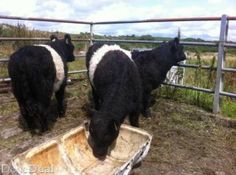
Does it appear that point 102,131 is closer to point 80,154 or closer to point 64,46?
point 80,154

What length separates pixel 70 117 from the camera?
7.09 metres

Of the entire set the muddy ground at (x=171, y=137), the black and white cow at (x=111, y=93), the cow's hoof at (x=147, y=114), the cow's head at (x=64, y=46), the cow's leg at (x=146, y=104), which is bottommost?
the muddy ground at (x=171, y=137)

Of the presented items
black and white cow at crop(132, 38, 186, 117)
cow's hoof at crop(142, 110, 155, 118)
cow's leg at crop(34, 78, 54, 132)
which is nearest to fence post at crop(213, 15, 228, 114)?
black and white cow at crop(132, 38, 186, 117)

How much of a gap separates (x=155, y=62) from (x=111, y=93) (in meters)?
2.40

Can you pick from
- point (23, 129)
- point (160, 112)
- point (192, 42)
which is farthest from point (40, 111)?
point (192, 42)

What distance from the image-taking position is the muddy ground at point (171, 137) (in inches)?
198

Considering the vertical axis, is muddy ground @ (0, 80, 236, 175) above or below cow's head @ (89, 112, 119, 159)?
below

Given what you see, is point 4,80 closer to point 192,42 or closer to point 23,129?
point 23,129

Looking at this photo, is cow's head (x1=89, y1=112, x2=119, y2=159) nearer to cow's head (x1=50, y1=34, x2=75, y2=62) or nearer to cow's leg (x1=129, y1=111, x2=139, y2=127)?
cow's leg (x1=129, y1=111, x2=139, y2=127)

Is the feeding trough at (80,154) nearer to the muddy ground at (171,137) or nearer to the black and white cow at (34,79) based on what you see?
the muddy ground at (171,137)

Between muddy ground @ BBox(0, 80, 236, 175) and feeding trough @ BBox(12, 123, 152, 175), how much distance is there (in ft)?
1.15

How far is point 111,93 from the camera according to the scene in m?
5.07

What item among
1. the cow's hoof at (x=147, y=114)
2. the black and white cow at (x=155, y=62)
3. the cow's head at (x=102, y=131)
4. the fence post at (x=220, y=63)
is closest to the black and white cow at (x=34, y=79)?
the cow's head at (x=102, y=131)

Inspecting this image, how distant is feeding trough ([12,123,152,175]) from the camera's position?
4.19 meters
